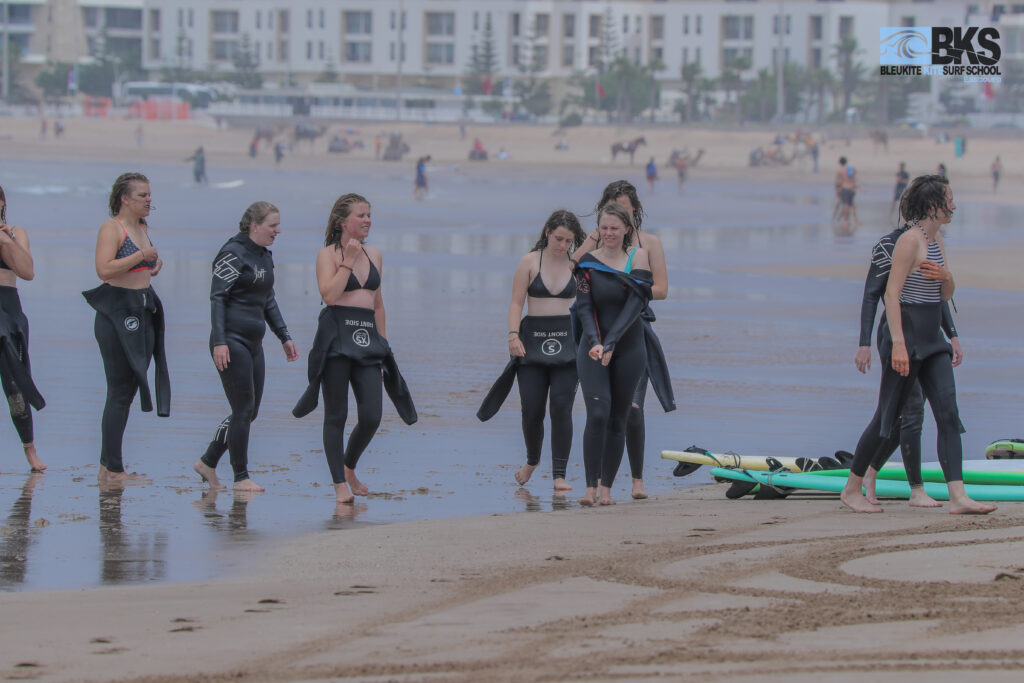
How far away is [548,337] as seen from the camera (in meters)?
8.55

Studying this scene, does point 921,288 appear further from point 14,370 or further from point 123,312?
point 14,370

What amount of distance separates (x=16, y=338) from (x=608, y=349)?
11.3ft

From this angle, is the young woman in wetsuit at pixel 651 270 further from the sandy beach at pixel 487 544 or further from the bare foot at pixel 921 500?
the bare foot at pixel 921 500

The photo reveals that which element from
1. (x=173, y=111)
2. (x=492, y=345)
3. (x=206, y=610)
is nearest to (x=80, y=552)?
(x=206, y=610)

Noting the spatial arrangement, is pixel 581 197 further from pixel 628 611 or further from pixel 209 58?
pixel 209 58

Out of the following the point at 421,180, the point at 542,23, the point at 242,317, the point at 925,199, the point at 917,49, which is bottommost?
the point at 242,317

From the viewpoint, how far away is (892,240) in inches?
297

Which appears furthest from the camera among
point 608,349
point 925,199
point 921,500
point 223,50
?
point 223,50

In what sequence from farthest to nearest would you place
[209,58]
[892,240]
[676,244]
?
[209,58], [676,244], [892,240]

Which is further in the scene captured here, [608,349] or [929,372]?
[608,349]

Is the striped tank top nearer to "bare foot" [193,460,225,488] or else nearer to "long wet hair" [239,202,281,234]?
"long wet hair" [239,202,281,234]

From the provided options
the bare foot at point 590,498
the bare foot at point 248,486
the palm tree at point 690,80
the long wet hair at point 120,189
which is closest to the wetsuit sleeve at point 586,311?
the bare foot at point 590,498

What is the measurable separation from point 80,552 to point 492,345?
8212mm

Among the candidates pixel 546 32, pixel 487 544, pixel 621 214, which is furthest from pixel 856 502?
pixel 546 32
